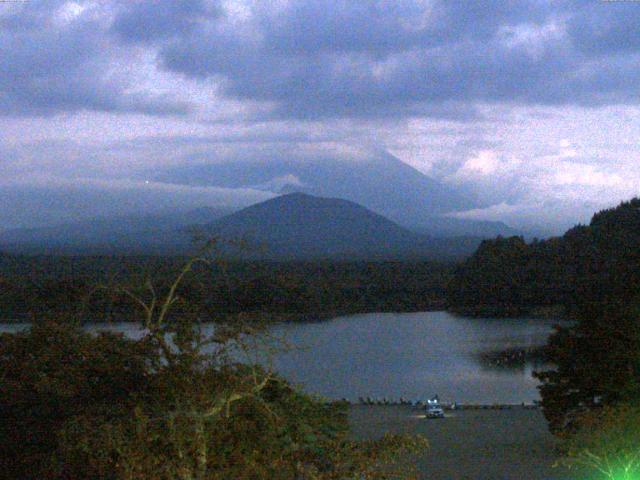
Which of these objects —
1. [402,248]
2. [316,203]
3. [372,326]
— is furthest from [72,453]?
[316,203]

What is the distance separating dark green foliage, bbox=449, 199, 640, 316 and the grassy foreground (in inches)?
1310

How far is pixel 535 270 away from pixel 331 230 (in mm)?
91846

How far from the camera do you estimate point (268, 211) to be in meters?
150

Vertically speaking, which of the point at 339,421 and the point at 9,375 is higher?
the point at 9,375

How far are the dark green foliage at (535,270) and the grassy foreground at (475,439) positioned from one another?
109ft

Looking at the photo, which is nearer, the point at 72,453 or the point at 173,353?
the point at 72,453

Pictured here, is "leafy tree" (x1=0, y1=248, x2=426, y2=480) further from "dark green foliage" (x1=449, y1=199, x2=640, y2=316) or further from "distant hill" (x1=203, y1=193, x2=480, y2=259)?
"distant hill" (x1=203, y1=193, x2=480, y2=259)

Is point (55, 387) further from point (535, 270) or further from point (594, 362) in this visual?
point (535, 270)

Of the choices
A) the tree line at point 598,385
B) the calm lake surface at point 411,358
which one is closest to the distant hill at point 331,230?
the calm lake surface at point 411,358

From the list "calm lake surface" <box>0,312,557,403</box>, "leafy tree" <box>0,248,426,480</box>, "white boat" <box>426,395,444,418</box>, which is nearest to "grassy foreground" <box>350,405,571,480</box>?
"white boat" <box>426,395,444,418</box>

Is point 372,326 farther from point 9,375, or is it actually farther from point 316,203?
point 316,203

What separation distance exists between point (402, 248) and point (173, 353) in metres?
136

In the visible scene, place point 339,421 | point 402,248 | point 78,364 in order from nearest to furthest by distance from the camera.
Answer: point 78,364 → point 339,421 → point 402,248

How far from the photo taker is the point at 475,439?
698 inches
